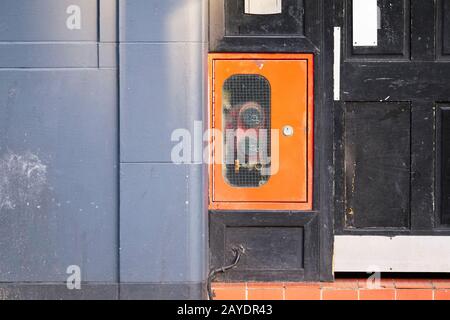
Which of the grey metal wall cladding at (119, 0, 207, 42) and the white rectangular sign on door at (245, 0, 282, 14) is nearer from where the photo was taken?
the grey metal wall cladding at (119, 0, 207, 42)

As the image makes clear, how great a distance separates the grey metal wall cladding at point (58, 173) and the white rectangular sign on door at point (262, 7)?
1176 mm

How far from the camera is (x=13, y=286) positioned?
6316 millimetres

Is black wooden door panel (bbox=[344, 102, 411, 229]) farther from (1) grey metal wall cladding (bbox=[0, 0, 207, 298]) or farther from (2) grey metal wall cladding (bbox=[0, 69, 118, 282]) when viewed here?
(2) grey metal wall cladding (bbox=[0, 69, 118, 282])

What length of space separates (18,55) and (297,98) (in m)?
2.18

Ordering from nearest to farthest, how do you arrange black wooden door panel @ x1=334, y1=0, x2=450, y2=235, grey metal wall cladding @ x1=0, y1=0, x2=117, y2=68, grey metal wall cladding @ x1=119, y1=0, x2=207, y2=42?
1. grey metal wall cladding @ x1=119, y1=0, x2=207, y2=42
2. grey metal wall cladding @ x1=0, y1=0, x2=117, y2=68
3. black wooden door panel @ x1=334, y1=0, x2=450, y2=235

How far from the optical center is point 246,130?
644 cm

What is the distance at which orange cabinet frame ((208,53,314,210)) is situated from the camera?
6.39 meters

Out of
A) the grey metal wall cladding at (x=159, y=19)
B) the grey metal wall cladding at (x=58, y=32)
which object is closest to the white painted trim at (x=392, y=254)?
the grey metal wall cladding at (x=159, y=19)

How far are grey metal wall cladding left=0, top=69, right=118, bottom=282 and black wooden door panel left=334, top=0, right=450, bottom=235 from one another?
183cm

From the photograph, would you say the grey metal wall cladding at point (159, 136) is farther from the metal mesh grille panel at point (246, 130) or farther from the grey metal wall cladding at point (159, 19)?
the metal mesh grille panel at point (246, 130)

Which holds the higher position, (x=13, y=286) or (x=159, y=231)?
(x=159, y=231)

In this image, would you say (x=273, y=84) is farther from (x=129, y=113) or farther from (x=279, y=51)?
(x=129, y=113)

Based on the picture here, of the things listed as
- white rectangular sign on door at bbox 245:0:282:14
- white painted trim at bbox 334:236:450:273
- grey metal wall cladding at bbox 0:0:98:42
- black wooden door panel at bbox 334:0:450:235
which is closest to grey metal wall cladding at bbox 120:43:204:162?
grey metal wall cladding at bbox 0:0:98:42

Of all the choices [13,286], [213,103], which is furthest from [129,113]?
[13,286]
